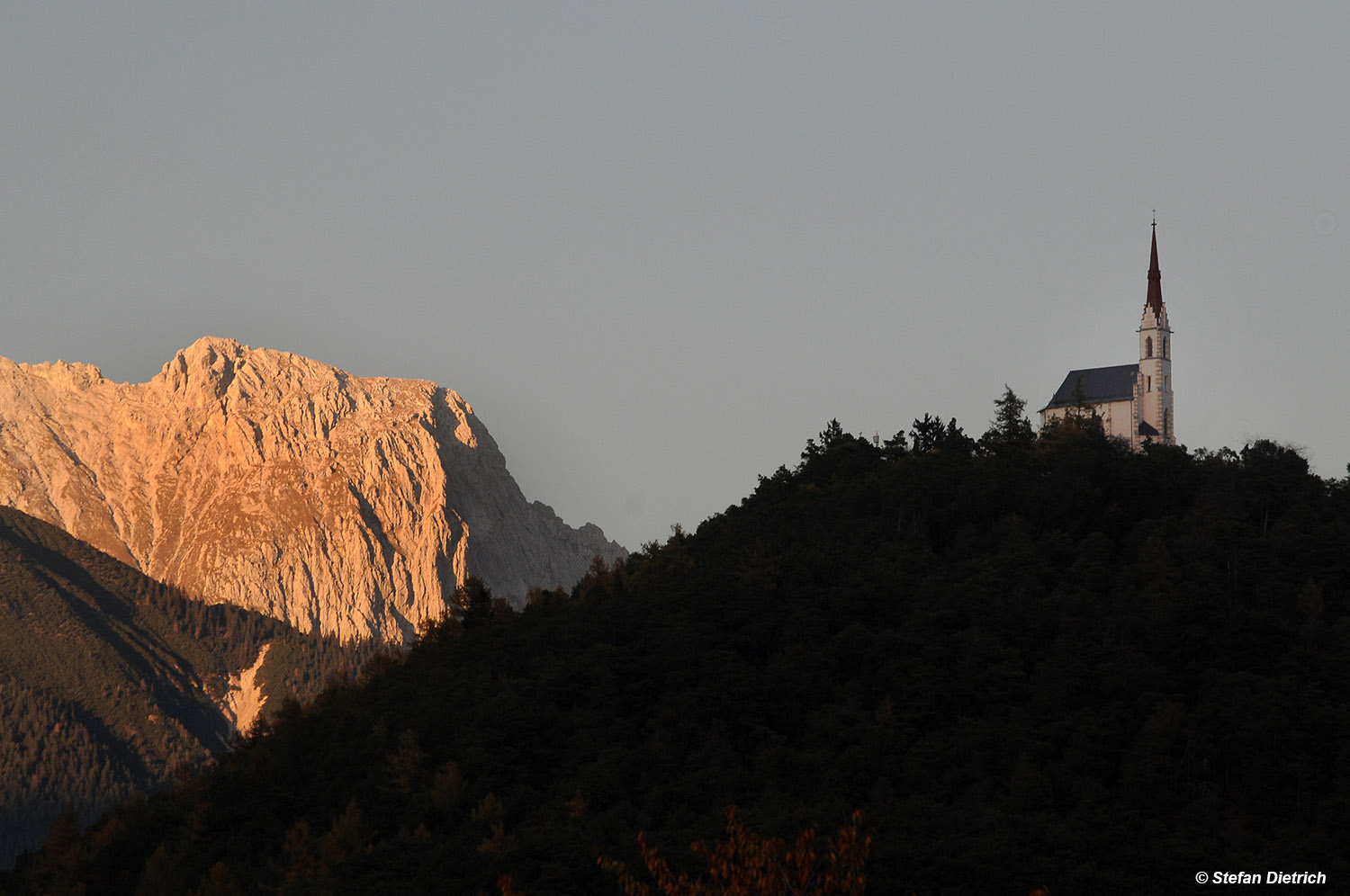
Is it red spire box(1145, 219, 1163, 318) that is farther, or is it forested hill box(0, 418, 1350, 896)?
red spire box(1145, 219, 1163, 318)

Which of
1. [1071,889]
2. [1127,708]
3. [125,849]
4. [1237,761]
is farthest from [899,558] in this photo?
[125,849]

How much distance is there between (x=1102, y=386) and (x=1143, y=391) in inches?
166

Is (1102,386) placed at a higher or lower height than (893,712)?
higher

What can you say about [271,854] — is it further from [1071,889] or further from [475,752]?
[1071,889]

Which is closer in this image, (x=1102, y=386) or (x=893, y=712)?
(x=893, y=712)

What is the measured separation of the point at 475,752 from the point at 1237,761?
4989 cm

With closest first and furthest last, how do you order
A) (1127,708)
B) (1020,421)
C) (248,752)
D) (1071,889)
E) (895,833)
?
(1071,889) → (895,833) → (1127,708) → (248,752) → (1020,421)

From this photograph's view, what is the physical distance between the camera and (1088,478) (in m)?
133

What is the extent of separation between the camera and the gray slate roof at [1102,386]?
149125 millimetres

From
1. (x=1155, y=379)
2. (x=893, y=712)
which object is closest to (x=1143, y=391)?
(x=1155, y=379)

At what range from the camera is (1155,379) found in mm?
147875

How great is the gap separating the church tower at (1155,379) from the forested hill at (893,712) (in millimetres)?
8964

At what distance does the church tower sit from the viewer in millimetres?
147000

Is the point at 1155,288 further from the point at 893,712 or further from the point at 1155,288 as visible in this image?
the point at 893,712
